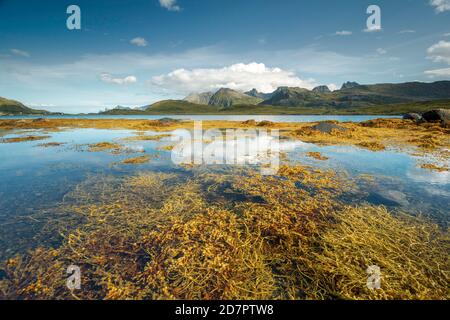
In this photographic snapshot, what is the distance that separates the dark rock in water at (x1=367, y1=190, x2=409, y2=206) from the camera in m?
7.76

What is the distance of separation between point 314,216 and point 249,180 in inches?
156

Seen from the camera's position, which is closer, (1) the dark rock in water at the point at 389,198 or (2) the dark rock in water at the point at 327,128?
(1) the dark rock in water at the point at 389,198

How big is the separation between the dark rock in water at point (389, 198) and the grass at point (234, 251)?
0.75 metres

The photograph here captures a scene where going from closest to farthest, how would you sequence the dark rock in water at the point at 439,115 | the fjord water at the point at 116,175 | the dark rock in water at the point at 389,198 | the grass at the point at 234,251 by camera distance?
the grass at the point at 234,251 → the fjord water at the point at 116,175 → the dark rock in water at the point at 389,198 → the dark rock in water at the point at 439,115

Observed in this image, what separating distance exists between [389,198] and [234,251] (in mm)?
7260

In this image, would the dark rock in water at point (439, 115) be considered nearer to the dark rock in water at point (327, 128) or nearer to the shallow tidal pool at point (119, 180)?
the dark rock in water at point (327, 128)

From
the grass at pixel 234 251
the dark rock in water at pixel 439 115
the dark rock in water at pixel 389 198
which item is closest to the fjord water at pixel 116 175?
the dark rock in water at pixel 389 198

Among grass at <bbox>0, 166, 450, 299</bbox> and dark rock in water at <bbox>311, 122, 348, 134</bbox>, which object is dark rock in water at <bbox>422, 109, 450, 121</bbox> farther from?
grass at <bbox>0, 166, 450, 299</bbox>

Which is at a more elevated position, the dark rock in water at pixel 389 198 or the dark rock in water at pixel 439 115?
the dark rock in water at pixel 439 115

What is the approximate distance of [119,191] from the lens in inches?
356

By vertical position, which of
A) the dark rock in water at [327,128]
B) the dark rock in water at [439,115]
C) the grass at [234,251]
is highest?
the dark rock in water at [439,115]

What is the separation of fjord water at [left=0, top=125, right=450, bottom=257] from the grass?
1005mm

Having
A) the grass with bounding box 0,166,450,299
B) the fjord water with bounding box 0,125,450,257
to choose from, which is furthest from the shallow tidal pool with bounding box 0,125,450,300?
the grass with bounding box 0,166,450,299

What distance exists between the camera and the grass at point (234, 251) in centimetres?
404
